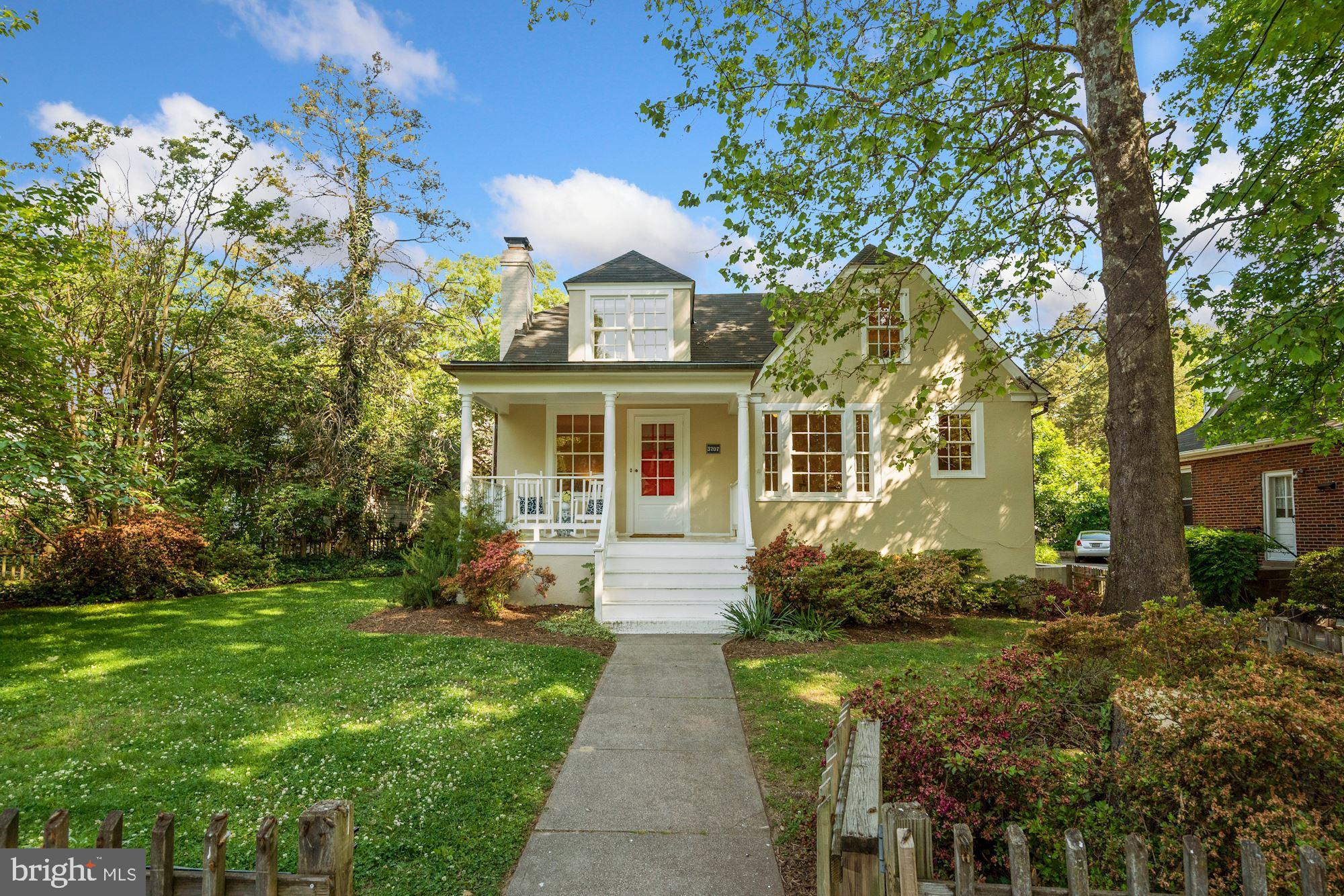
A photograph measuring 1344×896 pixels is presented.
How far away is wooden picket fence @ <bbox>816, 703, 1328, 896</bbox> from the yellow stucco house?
25.4 ft

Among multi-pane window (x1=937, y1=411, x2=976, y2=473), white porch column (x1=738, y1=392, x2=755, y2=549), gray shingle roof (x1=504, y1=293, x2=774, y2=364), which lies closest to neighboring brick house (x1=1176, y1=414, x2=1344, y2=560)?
multi-pane window (x1=937, y1=411, x2=976, y2=473)

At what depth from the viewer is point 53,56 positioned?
31.0 feet

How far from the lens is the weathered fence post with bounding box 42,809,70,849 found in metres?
1.92

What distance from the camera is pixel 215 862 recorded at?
74.3 inches

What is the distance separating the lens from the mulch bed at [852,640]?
780 cm

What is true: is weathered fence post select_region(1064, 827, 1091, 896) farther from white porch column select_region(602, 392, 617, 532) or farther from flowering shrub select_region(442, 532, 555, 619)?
white porch column select_region(602, 392, 617, 532)

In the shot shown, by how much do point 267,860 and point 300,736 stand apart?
3430 mm

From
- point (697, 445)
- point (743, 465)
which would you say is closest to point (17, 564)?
point (697, 445)

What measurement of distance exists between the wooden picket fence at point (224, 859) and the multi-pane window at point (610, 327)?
1065 centimetres

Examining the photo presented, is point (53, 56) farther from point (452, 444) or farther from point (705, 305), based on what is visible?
point (705, 305)

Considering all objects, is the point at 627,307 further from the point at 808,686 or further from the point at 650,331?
the point at 808,686

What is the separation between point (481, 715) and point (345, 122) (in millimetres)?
17175

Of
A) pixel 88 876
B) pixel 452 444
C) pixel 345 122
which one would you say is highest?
pixel 345 122

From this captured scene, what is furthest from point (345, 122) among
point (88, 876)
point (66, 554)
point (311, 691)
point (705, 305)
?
point (88, 876)
